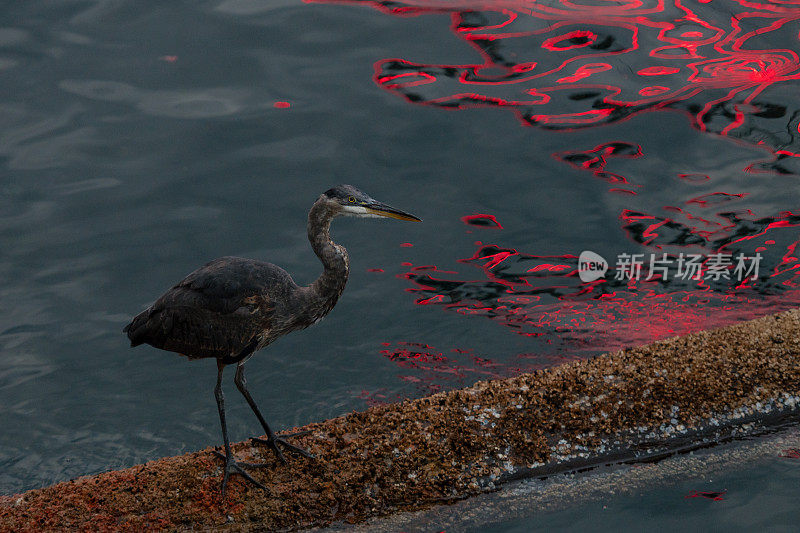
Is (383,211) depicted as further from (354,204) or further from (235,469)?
(235,469)

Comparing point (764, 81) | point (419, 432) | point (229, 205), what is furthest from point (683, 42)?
point (419, 432)

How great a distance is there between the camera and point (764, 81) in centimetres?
1244

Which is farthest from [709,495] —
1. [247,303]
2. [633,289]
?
[633,289]

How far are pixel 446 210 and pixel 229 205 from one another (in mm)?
2696

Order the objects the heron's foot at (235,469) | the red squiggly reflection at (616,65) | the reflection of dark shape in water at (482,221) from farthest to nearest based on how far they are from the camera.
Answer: the red squiggly reflection at (616,65) < the reflection of dark shape in water at (482,221) < the heron's foot at (235,469)

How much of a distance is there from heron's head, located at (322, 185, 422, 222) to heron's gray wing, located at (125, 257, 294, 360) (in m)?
0.69

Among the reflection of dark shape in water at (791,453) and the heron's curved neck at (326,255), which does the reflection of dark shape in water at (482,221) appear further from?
the reflection of dark shape in water at (791,453)

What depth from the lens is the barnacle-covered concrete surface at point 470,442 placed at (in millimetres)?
5637

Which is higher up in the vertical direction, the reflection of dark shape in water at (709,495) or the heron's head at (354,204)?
the heron's head at (354,204)

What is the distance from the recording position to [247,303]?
6070 millimetres

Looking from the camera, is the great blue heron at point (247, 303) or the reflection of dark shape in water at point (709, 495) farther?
the great blue heron at point (247, 303)

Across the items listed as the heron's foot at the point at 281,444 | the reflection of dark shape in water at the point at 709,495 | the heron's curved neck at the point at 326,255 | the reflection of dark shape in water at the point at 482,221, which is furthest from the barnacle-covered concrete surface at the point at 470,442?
the reflection of dark shape in water at the point at 482,221

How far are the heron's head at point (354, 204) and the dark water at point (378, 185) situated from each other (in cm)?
271

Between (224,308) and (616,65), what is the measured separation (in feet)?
28.5
